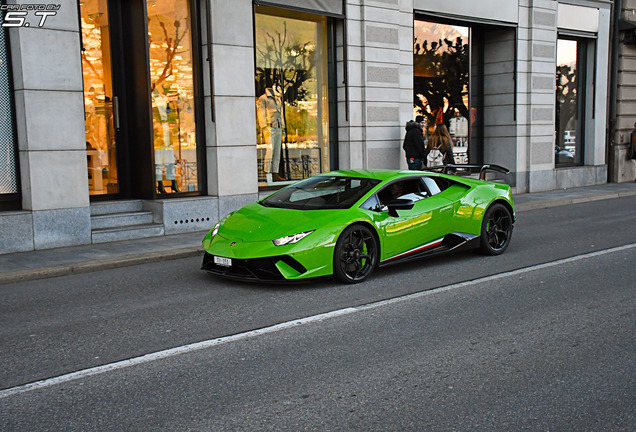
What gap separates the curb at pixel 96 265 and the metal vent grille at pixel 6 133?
8.68 feet

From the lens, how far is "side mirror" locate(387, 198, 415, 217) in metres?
8.25

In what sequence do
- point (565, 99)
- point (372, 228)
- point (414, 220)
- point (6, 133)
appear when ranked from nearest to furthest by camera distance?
point (372, 228) < point (414, 220) < point (6, 133) < point (565, 99)

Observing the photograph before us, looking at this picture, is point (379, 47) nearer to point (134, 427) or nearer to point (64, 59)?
point (64, 59)

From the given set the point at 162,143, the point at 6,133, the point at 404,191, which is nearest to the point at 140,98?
the point at 162,143

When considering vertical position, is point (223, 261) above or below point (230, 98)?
below

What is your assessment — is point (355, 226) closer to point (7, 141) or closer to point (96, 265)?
point (96, 265)

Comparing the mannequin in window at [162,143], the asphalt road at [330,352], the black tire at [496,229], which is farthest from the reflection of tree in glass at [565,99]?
the asphalt road at [330,352]

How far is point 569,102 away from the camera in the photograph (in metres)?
21.7

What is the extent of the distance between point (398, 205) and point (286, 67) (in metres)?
8.14

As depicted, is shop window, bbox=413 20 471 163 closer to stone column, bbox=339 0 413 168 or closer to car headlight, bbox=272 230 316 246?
stone column, bbox=339 0 413 168

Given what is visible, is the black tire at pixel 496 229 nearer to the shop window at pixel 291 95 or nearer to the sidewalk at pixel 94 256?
the sidewalk at pixel 94 256

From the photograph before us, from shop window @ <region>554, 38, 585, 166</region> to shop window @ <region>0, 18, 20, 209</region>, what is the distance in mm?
16172

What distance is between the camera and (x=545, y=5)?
20.0 metres

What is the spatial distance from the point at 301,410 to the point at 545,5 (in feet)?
61.2
